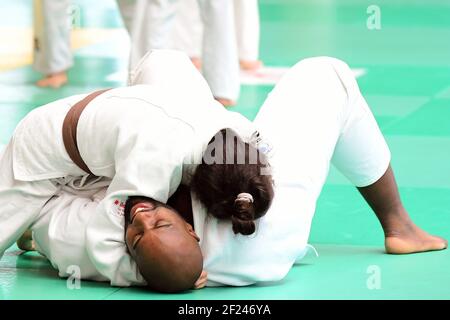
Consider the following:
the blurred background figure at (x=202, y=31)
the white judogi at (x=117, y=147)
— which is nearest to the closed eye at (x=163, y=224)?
the white judogi at (x=117, y=147)

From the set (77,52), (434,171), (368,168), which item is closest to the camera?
(368,168)

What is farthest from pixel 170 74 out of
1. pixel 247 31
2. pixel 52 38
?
pixel 247 31

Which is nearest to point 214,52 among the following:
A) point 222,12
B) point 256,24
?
point 222,12

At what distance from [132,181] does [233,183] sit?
0.37 meters

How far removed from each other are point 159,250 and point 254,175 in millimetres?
478

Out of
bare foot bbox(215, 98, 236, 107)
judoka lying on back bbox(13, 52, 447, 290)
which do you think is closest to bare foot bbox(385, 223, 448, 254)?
judoka lying on back bbox(13, 52, 447, 290)

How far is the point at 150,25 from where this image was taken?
28.5ft

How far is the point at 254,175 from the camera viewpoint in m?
4.00

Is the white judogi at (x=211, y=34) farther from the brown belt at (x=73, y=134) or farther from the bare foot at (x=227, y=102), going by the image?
the brown belt at (x=73, y=134)

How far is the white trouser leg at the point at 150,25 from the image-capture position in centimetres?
867

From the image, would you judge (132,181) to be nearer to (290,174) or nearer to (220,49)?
(290,174)

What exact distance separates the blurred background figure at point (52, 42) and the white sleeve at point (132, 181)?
5807 millimetres
